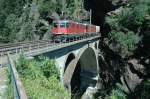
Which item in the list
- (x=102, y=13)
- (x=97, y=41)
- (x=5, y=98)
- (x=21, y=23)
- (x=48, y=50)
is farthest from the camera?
(x=21, y=23)

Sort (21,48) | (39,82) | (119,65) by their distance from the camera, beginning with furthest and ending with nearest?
(119,65) → (21,48) → (39,82)

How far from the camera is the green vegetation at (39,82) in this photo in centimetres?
800

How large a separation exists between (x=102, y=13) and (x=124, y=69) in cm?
1164

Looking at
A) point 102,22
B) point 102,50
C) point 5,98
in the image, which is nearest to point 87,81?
point 102,50

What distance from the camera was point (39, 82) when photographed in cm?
952

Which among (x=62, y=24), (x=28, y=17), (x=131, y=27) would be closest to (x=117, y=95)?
(x=62, y=24)

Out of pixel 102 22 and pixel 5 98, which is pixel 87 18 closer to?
pixel 102 22

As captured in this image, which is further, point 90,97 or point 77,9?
point 77,9

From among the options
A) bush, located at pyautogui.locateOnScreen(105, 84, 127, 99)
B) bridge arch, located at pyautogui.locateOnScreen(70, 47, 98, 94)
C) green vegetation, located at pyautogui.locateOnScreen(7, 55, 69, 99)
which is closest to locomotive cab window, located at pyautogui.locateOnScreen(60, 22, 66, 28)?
bush, located at pyautogui.locateOnScreen(105, 84, 127, 99)

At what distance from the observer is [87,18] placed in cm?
5988

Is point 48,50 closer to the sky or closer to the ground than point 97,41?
closer to the sky

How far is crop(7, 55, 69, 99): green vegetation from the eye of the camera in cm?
800

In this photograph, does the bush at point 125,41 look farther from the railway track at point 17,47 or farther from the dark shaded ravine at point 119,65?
the railway track at point 17,47

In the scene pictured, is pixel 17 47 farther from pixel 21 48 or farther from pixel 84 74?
pixel 84 74
